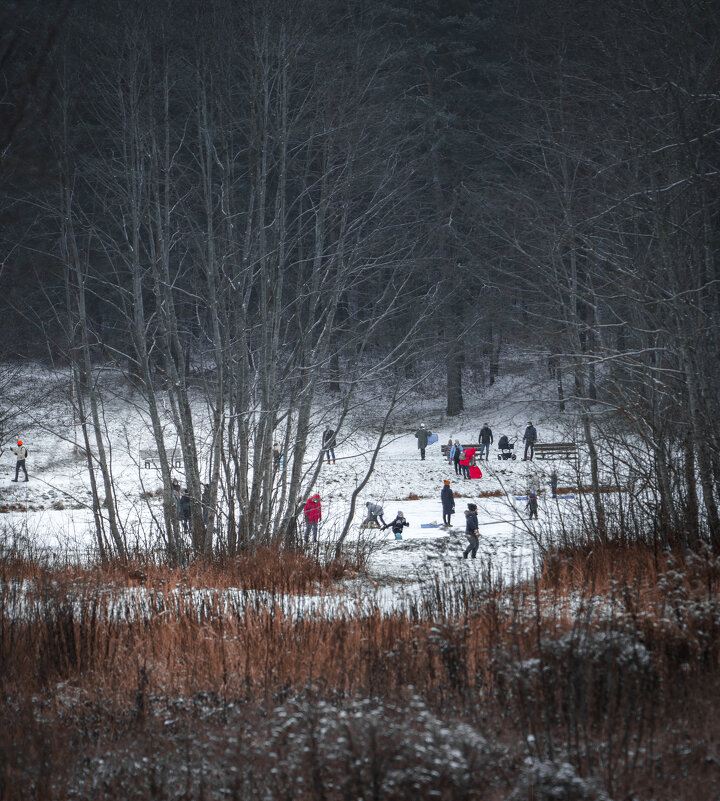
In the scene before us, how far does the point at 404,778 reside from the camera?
111 inches

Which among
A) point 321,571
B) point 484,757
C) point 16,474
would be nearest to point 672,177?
Answer: point 321,571

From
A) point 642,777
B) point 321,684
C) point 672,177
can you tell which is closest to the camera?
point 642,777

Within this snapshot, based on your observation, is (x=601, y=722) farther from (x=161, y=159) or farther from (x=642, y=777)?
(x=161, y=159)

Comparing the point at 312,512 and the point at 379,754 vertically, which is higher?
the point at 312,512

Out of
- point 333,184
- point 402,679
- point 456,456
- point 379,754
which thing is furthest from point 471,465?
point 379,754

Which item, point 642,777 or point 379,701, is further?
point 379,701

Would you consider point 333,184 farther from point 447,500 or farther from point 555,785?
point 555,785

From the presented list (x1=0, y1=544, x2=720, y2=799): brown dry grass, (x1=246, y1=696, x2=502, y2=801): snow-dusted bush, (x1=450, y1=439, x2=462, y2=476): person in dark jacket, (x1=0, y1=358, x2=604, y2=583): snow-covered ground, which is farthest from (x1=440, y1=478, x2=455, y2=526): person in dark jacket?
(x1=246, y1=696, x2=502, y2=801): snow-dusted bush

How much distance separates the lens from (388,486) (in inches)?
832

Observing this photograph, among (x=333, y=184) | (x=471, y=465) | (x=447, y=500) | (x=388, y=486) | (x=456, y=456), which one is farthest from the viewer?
(x=456, y=456)

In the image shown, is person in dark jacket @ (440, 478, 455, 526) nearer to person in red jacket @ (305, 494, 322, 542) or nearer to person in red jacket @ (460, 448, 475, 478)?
person in red jacket @ (305, 494, 322, 542)

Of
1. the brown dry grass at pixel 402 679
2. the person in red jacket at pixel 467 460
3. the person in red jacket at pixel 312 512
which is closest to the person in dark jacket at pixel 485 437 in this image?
the person in red jacket at pixel 467 460

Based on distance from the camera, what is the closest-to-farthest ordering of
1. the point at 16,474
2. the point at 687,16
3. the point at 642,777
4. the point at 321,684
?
the point at 642,777 → the point at 321,684 → the point at 687,16 → the point at 16,474

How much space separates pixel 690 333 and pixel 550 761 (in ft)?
19.2
